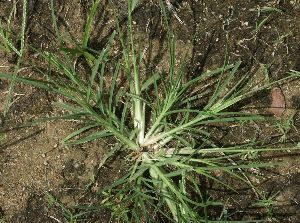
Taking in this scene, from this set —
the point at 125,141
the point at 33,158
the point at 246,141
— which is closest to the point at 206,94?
the point at 246,141

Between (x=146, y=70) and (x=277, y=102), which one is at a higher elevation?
(x=146, y=70)

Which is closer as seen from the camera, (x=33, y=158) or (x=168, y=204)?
(x=168, y=204)

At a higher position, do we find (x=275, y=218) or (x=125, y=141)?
(x=125, y=141)

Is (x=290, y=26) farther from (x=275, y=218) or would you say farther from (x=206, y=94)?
(x=275, y=218)
